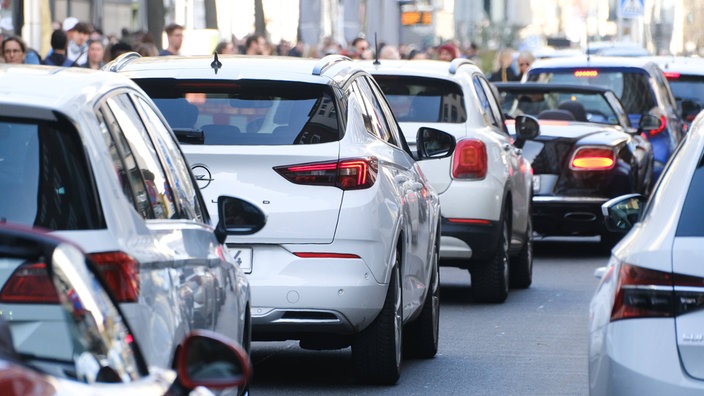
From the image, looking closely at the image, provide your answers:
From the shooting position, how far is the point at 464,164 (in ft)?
41.0

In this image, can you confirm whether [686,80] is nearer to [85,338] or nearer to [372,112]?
[372,112]

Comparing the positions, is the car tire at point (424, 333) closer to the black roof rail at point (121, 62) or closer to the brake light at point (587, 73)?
the black roof rail at point (121, 62)

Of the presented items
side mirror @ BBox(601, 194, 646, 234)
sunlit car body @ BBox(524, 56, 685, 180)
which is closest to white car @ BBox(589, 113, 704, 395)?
side mirror @ BBox(601, 194, 646, 234)

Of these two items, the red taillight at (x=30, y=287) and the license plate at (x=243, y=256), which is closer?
the red taillight at (x=30, y=287)

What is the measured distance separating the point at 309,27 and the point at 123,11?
12.9 m

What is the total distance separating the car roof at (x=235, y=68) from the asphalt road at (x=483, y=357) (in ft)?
4.84

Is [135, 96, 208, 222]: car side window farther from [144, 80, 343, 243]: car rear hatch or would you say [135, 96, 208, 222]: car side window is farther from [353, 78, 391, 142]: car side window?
[353, 78, 391, 142]: car side window

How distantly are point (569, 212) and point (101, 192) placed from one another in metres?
12.0

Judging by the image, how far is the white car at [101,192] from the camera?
459cm

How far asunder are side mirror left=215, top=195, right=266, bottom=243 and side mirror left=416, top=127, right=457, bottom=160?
416 centimetres

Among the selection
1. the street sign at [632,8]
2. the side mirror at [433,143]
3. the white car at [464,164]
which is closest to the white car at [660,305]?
the side mirror at [433,143]

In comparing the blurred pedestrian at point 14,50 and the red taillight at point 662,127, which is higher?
the blurred pedestrian at point 14,50

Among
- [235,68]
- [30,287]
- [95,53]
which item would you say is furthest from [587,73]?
[30,287]

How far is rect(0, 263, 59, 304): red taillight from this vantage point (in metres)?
3.66
